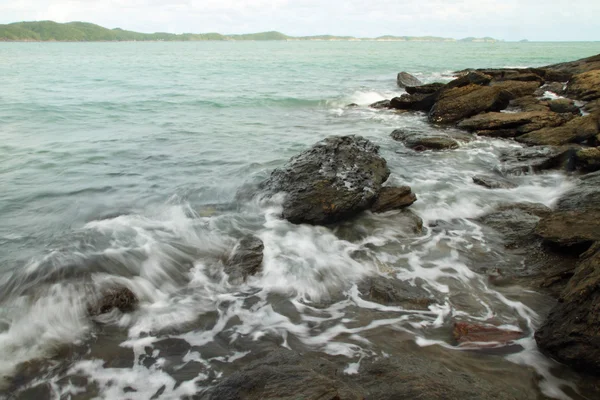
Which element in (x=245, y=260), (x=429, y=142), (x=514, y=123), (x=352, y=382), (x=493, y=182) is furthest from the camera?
(x=514, y=123)

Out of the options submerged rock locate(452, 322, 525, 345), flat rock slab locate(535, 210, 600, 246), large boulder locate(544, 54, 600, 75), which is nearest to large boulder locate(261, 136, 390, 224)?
flat rock slab locate(535, 210, 600, 246)

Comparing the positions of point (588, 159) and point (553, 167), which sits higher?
point (588, 159)

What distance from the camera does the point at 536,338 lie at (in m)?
3.98

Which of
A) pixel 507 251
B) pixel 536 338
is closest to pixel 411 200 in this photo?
pixel 507 251

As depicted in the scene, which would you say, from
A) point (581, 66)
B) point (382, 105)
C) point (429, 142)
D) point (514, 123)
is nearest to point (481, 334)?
point (429, 142)

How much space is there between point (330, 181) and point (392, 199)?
1267 mm

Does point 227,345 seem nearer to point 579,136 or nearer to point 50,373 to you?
point 50,373

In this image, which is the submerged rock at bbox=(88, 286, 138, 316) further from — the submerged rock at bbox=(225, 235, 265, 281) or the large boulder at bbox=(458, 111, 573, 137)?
the large boulder at bbox=(458, 111, 573, 137)

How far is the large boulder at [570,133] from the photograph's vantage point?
35.0 feet

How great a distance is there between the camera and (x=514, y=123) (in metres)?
12.7

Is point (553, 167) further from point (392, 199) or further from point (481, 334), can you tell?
point (481, 334)

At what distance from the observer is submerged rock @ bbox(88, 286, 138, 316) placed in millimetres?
4652

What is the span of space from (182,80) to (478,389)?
106 feet

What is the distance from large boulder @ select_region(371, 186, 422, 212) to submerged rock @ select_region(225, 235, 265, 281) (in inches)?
96.9
